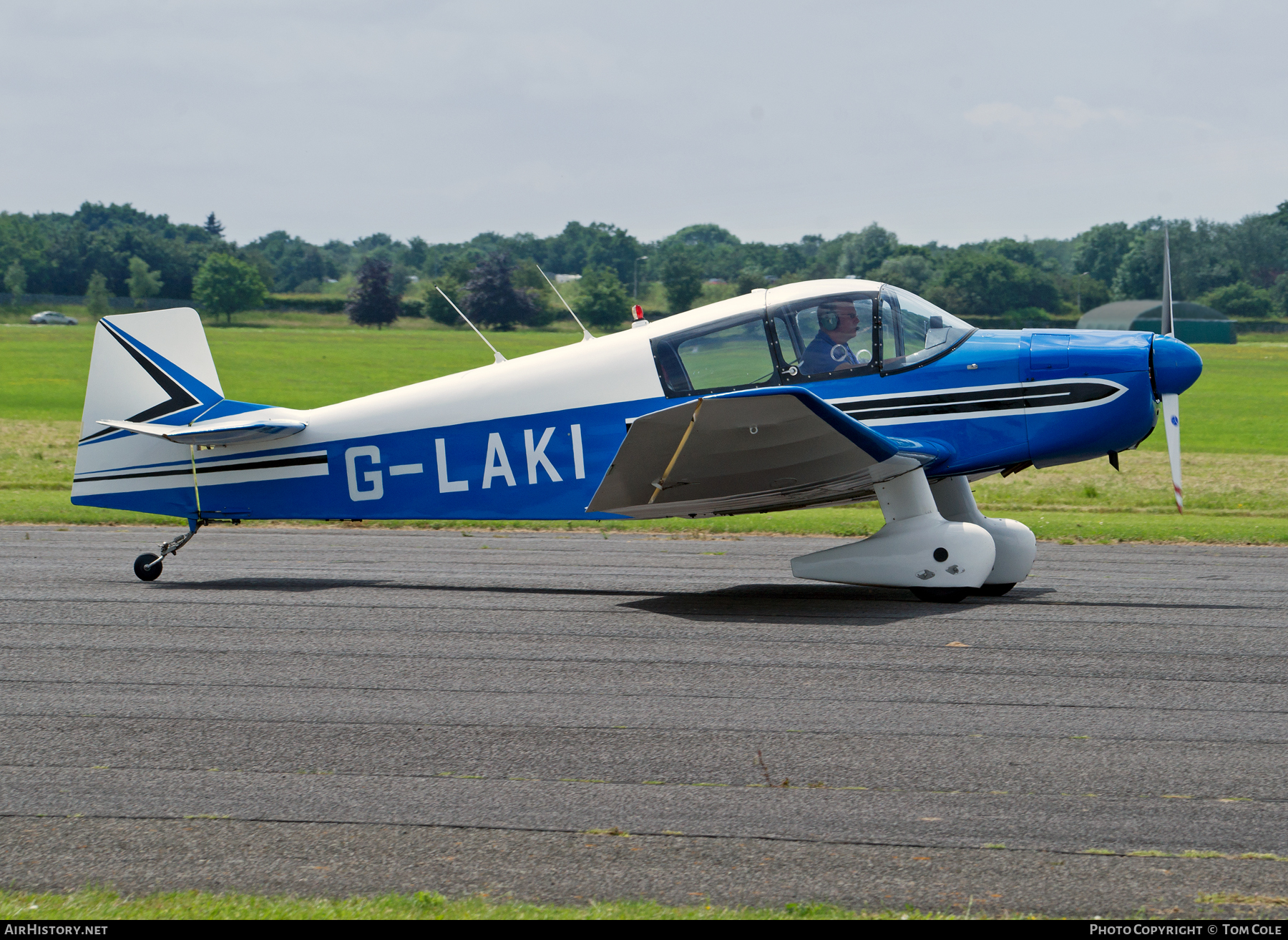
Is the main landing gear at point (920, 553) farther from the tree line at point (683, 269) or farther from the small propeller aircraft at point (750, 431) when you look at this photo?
the tree line at point (683, 269)

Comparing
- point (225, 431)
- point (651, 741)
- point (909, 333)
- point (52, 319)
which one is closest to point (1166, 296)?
point (909, 333)

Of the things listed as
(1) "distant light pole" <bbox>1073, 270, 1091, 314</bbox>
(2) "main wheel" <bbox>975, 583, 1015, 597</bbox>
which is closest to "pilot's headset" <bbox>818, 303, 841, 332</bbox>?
(2) "main wheel" <bbox>975, 583, 1015, 597</bbox>

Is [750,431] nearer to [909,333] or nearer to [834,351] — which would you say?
[834,351]

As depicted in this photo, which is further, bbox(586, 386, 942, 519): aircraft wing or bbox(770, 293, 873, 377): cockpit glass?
bbox(770, 293, 873, 377): cockpit glass

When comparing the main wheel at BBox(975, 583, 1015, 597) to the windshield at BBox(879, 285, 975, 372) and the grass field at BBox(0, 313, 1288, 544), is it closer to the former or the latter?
the windshield at BBox(879, 285, 975, 372)

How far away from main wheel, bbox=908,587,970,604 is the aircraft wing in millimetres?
979

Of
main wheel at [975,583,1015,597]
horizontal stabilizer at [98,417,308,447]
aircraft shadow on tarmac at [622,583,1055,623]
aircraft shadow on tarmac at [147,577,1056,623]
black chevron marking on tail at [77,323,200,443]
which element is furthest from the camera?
black chevron marking on tail at [77,323,200,443]

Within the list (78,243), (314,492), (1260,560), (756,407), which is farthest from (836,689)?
(78,243)

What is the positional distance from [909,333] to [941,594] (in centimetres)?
222

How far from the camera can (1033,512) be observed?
1831 cm

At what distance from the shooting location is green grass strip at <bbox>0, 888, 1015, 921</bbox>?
3.95m

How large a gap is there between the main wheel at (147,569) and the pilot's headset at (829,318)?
659 centimetres

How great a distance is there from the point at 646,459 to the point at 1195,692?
420 cm

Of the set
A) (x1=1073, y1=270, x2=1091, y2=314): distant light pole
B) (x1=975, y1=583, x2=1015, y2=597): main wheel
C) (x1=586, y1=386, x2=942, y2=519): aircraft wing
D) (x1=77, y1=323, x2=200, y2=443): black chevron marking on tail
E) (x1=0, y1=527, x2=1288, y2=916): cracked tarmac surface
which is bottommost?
(x1=975, y1=583, x2=1015, y2=597): main wheel
